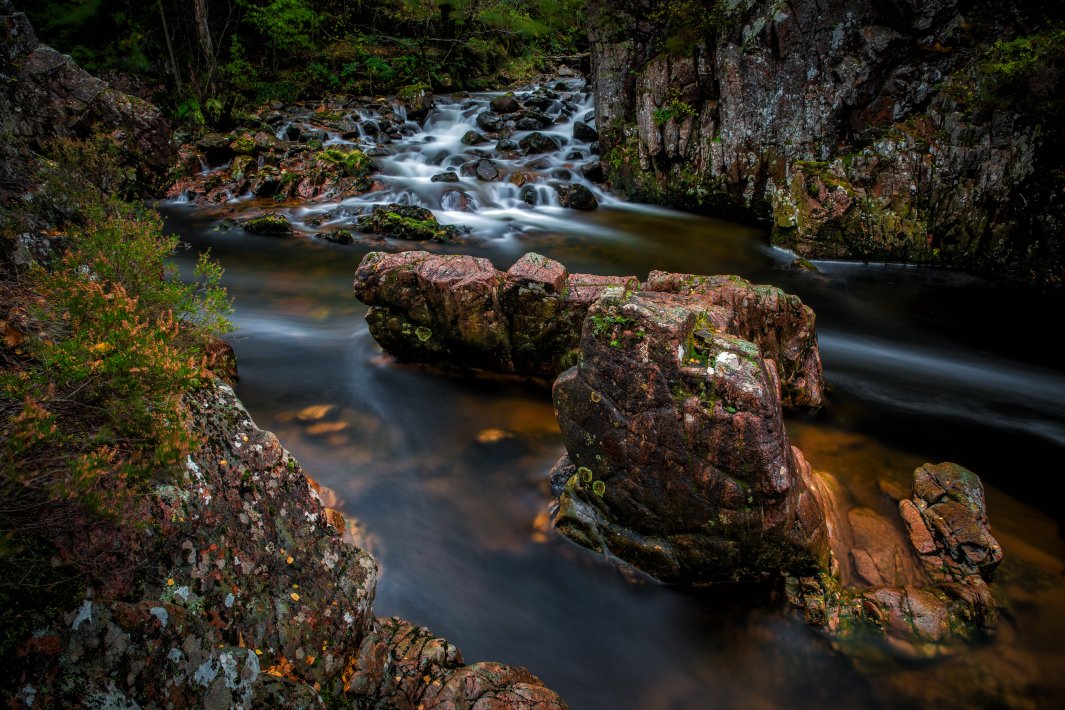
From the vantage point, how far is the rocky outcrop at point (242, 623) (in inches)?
70.3

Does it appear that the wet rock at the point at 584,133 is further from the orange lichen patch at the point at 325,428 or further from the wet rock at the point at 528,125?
the orange lichen patch at the point at 325,428

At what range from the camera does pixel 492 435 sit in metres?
5.89

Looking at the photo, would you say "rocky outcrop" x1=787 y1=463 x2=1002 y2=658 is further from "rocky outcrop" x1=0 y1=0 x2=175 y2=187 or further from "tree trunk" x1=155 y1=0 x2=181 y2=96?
"tree trunk" x1=155 y1=0 x2=181 y2=96

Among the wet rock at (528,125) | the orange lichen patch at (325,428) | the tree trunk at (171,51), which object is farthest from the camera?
the wet rock at (528,125)

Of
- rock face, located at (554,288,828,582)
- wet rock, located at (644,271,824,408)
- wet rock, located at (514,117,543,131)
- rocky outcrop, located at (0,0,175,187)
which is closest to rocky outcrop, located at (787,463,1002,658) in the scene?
rock face, located at (554,288,828,582)

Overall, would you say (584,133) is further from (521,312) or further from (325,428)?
(325,428)

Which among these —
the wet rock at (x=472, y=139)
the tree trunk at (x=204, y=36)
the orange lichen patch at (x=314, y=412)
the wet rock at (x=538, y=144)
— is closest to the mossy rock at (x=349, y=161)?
the wet rock at (x=472, y=139)

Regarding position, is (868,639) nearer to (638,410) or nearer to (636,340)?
(638,410)

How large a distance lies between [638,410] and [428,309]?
353 cm

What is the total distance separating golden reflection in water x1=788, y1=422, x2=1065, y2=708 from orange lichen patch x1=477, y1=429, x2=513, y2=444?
315 centimetres

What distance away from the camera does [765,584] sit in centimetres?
401

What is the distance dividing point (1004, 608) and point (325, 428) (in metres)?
6.47

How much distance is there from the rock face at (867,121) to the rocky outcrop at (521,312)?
21.0ft

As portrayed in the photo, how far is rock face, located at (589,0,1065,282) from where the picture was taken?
9305 mm
